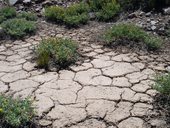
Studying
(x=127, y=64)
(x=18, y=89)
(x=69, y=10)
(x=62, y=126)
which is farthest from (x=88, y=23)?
(x=62, y=126)

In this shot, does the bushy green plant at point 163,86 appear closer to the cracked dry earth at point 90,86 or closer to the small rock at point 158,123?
the cracked dry earth at point 90,86

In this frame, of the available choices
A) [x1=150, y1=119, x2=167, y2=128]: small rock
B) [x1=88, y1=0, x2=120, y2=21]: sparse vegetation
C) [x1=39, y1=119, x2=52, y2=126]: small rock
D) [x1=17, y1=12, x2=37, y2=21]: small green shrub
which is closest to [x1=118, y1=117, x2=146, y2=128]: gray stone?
[x1=150, y1=119, x2=167, y2=128]: small rock

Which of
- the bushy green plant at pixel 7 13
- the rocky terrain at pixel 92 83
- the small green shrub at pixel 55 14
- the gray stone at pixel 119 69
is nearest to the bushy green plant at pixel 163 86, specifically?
the rocky terrain at pixel 92 83

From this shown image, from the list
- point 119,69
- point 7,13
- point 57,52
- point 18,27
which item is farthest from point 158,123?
point 7,13

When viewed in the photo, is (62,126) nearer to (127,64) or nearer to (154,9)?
(127,64)

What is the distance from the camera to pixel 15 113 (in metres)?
3.52

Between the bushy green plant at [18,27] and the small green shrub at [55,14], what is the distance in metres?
0.59

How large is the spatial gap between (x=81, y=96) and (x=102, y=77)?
1.96 feet

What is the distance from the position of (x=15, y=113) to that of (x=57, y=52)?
179cm

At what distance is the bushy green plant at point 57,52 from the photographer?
16.5 ft

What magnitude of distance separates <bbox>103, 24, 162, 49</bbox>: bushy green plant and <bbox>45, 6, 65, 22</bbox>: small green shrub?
1.50 m

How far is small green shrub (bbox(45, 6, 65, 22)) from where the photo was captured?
7081mm

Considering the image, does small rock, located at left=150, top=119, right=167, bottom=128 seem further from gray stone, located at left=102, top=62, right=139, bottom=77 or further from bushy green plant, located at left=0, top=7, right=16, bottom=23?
bushy green plant, located at left=0, top=7, right=16, bottom=23

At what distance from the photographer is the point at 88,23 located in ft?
22.9
